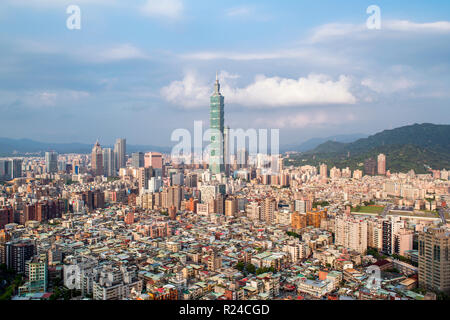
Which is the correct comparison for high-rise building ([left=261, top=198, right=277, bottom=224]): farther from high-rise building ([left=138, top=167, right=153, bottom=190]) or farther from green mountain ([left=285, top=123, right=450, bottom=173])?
green mountain ([left=285, top=123, right=450, bottom=173])

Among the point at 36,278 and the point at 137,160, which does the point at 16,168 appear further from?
the point at 36,278

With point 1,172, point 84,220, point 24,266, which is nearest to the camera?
point 24,266

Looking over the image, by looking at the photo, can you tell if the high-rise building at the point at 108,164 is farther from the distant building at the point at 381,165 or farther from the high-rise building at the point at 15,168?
the distant building at the point at 381,165

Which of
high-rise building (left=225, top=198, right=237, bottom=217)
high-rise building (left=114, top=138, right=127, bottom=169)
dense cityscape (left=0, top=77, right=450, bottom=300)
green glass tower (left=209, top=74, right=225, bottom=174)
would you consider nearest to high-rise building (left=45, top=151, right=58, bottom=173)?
dense cityscape (left=0, top=77, right=450, bottom=300)

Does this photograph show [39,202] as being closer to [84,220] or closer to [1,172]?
[84,220]

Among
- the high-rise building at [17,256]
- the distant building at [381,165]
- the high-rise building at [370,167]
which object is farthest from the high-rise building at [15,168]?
the distant building at [381,165]
